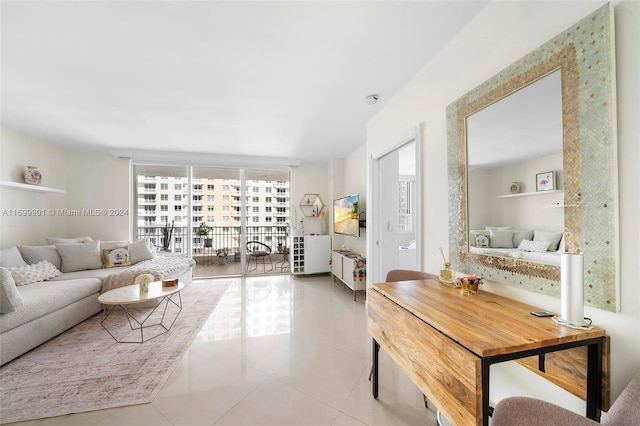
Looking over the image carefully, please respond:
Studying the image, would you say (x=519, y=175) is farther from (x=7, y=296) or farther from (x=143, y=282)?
(x=7, y=296)

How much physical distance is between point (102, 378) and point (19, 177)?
3748 mm

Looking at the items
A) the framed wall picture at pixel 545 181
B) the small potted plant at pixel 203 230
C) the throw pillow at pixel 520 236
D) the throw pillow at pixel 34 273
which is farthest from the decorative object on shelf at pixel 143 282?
the framed wall picture at pixel 545 181

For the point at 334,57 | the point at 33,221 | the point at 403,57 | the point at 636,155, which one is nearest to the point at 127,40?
the point at 334,57

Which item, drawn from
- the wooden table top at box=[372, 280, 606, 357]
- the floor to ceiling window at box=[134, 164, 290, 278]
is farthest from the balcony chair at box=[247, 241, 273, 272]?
the wooden table top at box=[372, 280, 606, 357]

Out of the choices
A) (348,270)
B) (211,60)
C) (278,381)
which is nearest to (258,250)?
(348,270)

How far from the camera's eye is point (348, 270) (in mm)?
3865

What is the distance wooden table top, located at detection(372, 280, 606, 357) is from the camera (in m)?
0.83

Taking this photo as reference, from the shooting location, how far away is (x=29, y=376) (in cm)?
189

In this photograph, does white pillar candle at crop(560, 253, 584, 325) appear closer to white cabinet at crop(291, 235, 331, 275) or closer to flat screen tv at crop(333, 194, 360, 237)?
flat screen tv at crop(333, 194, 360, 237)

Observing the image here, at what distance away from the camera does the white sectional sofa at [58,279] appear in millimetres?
2105

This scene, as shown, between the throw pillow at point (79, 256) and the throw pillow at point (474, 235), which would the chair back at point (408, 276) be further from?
the throw pillow at point (79, 256)

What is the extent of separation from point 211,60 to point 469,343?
8.01 ft

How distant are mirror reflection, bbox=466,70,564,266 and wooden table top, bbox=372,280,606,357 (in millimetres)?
286

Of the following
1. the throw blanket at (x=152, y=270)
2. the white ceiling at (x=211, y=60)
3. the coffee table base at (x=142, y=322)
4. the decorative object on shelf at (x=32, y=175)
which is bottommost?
the coffee table base at (x=142, y=322)
